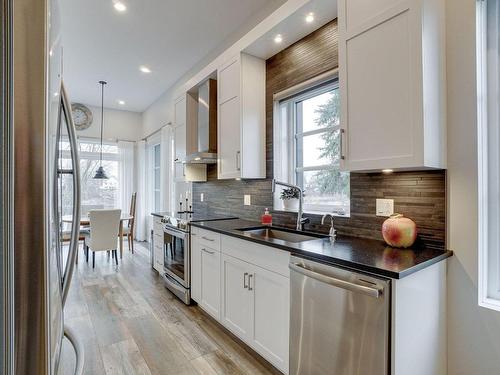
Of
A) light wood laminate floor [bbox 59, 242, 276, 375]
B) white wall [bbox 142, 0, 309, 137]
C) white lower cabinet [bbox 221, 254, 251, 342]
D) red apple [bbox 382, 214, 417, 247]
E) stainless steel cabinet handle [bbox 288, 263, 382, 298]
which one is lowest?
light wood laminate floor [bbox 59, 242, 276, 375]

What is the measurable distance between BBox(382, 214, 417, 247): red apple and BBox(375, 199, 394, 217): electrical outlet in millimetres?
151

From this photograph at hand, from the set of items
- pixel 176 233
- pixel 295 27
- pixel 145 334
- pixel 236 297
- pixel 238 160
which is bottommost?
pixel 145 334

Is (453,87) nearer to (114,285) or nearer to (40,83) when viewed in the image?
(40,83)

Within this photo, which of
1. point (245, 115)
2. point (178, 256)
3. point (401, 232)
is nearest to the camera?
point (401, 232)

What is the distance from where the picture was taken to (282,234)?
8.20 ft

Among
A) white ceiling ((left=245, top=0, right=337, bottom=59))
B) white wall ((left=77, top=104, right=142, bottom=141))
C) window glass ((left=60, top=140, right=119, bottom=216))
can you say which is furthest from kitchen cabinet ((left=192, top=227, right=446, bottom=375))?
white wall ((left=77, top=104, right=142, bottom=141))

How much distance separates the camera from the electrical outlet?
5.82ft

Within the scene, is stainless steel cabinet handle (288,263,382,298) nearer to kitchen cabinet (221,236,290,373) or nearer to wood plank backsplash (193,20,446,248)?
kitchen cabinet (221,236,290,373)

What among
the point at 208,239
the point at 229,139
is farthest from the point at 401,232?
the point at 229,139

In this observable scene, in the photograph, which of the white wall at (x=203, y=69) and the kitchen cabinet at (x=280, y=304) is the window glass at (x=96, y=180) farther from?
the kitchen cabinet at (x=280, y=304)

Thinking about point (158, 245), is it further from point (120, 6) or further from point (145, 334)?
point (120, 6)

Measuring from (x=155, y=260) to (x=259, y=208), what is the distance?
79.2 inches

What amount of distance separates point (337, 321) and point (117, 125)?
657cm

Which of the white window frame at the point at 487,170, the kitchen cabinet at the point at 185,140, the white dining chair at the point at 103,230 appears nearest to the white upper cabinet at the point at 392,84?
the white window frame at the point at 487,170
